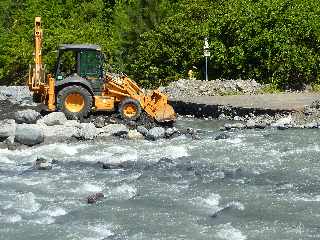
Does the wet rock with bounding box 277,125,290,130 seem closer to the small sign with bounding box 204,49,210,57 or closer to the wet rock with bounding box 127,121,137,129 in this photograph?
the wet rock with bounding box 127,121,137,129

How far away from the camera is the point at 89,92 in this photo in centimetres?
1792

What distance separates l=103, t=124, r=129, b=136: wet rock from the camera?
16562mm

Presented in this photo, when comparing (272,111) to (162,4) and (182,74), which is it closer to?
(182,74)

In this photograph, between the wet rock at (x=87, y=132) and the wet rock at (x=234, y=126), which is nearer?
the wet rock at (x=87, y=132)

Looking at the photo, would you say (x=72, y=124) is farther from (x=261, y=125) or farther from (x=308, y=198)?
(x=308, y=198)

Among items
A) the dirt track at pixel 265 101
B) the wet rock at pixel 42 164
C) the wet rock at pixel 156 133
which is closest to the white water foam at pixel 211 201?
the wet rock at pixel 42 164

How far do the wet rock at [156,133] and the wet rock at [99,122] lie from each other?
154 cm

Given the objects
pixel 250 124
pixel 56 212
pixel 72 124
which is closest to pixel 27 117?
pixel 72 124

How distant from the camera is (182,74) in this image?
102 ft

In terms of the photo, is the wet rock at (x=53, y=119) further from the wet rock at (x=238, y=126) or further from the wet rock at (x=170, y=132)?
the wet rock at (x=238, y=126)

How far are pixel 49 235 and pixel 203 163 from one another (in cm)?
518

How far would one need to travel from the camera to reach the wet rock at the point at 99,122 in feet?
56.9

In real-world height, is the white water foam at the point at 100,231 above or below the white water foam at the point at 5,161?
below

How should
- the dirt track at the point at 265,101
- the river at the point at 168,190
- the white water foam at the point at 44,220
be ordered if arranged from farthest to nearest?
the dirt track at the point at 265,101 → the white water foam at the point at 44,220 → the river at the point at 168,190
